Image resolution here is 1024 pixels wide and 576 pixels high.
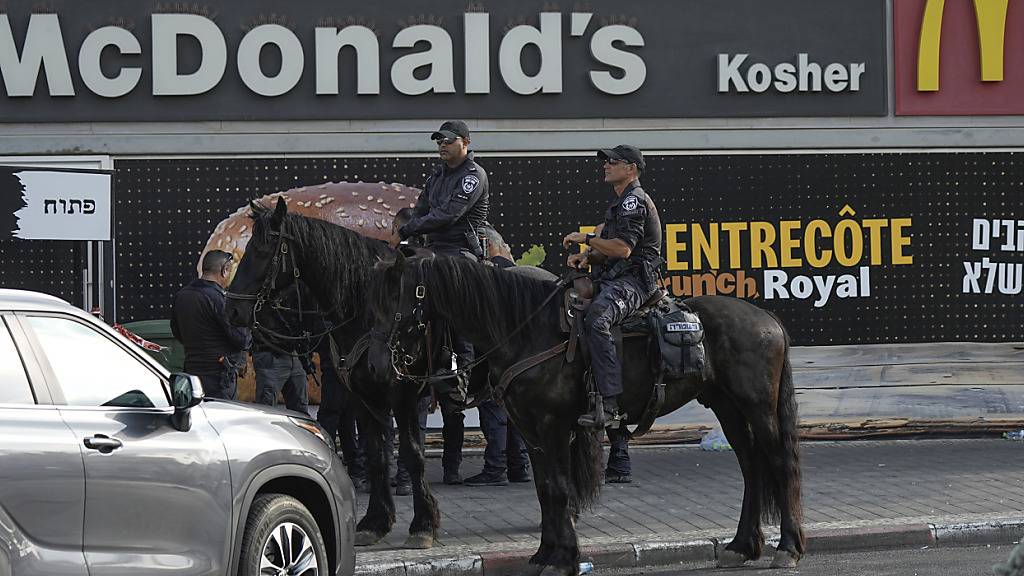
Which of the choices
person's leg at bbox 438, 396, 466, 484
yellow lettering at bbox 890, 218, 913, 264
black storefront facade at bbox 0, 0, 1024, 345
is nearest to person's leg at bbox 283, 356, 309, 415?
person's leg at bbox 438, 396, 466, 484

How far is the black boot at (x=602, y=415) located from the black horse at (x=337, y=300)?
1.41 meters

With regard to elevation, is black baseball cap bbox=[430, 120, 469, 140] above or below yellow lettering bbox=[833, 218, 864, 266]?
above

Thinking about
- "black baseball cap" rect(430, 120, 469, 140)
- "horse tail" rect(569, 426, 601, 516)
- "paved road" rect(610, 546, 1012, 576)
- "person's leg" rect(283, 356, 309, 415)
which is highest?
"black baseball cap" rect(430, 120, 469, 140)

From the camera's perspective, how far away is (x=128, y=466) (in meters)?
5.52

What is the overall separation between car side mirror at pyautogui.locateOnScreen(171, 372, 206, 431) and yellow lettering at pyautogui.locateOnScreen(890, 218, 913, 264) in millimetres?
10520

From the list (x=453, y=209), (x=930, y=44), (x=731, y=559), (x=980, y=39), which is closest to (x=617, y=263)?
(x=453, y=209)

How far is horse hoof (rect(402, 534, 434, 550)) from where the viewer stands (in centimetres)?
912

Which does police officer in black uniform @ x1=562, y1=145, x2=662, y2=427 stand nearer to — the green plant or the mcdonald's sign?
the green plant

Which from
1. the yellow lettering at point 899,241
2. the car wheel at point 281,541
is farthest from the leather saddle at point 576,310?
the yellow lettering at point 899,241

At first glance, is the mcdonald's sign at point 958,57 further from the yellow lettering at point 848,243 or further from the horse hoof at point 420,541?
the horse hoof at point 420,541

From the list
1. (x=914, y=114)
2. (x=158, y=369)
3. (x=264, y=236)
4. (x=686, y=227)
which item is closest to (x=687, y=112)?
(x=686, y=227)

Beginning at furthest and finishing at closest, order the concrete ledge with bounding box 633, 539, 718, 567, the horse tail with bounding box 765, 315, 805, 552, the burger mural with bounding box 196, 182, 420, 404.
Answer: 1. the burger mural with bounding box 196, 182, 420, 404
2. the concrete ledge with bounding box 633, 539, 718, 567
3. the horse tail with bounding box 765, 315, 805, 552

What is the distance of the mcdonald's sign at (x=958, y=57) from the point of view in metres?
14.9

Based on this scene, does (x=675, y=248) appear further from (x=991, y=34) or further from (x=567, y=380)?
(x=567, y=380)
